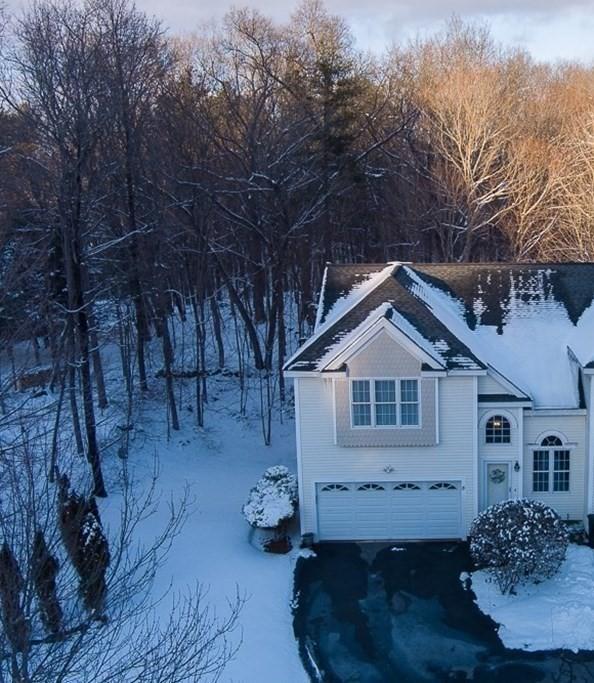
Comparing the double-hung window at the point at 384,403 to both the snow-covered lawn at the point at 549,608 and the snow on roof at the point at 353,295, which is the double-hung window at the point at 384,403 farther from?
the snow-covered lawn at the point at 549,608

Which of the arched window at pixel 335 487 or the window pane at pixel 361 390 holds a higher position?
the window pane at pixel 361 390

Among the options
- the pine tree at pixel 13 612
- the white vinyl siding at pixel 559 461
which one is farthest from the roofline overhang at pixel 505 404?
the pine tree at pixel 13 612

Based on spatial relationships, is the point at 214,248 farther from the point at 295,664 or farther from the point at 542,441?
the point at 295,664

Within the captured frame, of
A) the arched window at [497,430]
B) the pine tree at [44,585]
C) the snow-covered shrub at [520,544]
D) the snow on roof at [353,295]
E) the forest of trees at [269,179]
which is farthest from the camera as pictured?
the forest of trees at [269,179]

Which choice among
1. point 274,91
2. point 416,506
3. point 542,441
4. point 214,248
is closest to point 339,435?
point 416,506

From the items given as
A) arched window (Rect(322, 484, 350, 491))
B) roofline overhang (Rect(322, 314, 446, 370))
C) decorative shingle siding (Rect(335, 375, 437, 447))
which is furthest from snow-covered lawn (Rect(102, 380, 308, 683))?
roofline overhang (Rect(322, 314, 446, 370))
